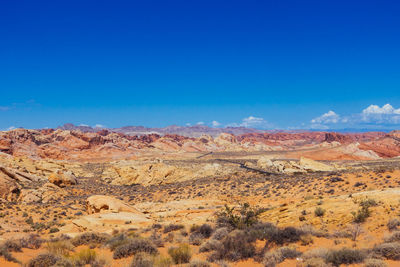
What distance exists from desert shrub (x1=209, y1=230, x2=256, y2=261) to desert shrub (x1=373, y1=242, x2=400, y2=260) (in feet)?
13.1

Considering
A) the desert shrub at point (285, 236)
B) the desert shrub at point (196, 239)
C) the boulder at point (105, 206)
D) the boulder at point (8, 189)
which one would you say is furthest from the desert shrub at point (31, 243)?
the boulder at point (8, 189)

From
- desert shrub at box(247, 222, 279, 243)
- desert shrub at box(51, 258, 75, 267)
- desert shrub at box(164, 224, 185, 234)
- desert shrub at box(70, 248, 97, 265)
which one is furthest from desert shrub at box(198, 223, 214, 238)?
desert shrub at box(51, 258, 75, 267)

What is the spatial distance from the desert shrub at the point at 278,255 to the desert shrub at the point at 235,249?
0.77 metres

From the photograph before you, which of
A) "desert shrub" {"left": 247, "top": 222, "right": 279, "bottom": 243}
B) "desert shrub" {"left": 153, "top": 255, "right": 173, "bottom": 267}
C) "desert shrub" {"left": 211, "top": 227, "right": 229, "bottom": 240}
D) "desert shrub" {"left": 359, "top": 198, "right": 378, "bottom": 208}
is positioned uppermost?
"desert shrub" {"left": 359, "top": 198, "right": 378, "bottom": 208}

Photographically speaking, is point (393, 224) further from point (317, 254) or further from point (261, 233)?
point (261, 233)

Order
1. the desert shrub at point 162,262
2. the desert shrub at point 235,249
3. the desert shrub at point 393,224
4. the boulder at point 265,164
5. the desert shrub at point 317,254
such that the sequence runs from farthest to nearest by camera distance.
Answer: the boulder at point 265,164
the desert shrub at point 393,224
the desert shrub at point 235,249
the desert shrub at point 162,262
the desert shrub at point 317,254

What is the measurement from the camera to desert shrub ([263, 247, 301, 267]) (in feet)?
28.4

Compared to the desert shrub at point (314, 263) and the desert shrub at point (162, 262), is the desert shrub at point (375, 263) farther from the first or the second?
the desert shrub at point (162, 262)

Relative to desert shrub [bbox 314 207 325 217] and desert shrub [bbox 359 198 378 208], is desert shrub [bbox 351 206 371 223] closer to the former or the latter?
desert shrub [bbox 359 198 378 208]

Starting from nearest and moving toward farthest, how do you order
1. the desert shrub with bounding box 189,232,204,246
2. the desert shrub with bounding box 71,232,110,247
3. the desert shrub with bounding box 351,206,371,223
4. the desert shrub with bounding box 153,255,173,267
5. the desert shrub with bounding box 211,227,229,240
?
the desert shrub with bounding box 153,255,173,267 < the desert shrub with bounding box 351,206,371,223 < the desert shrub with bounding box 211,227,229,240 < the desert shrub with bounding box 189,232,204,246 < the desert shrub with bounding box 71,232,110,247

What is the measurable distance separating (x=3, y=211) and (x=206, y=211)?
1829 centimetres

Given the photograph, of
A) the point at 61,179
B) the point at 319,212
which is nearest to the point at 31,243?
the point at 319,212

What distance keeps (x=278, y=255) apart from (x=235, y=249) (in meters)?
1.70

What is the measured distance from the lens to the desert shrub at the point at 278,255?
8.66 metres
